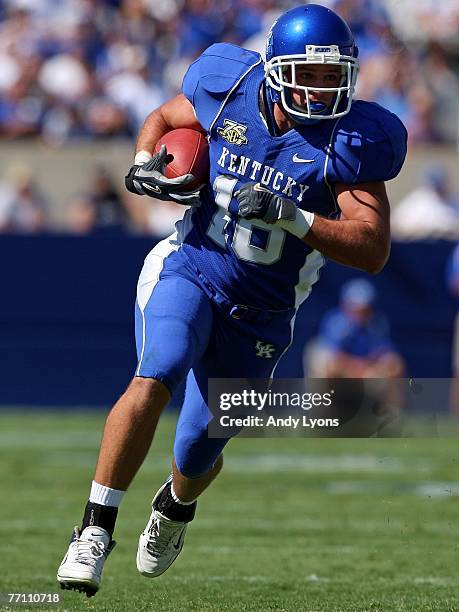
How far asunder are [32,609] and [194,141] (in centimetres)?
153

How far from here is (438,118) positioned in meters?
12.0

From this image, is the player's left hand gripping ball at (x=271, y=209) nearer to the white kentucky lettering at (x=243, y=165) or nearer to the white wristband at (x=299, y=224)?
the white wristband at (x=299, y=224)

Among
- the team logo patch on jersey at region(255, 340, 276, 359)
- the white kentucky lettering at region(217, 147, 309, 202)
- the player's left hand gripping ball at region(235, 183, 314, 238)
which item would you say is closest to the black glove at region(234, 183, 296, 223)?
the player's left hand gripping ball at region(235, 183, 314, 238)

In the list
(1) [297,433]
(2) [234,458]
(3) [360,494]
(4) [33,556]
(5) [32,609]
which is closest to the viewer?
(5) [32,609]

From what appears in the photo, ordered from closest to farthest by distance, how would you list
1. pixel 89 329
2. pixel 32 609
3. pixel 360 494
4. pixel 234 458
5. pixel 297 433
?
pixel 32 609 < pixel 297 433 < pixel 360 494 < pixel 234 458 < pixel 89 329

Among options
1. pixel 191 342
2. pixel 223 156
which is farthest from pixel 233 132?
pixel 191 342

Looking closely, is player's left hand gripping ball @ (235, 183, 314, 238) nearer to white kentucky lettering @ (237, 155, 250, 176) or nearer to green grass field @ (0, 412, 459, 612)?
white kentucky lettering @ (237, 155, 250, 176)

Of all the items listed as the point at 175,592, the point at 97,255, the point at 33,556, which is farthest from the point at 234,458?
the point at 175,592

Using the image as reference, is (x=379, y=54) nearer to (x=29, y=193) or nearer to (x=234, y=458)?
(x=29, y=193)

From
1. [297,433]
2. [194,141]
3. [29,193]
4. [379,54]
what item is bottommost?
[29,193]

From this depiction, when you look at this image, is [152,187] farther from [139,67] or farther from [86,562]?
[139,67]

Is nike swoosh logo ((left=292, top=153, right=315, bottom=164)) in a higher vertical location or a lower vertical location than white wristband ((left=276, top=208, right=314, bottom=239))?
higher

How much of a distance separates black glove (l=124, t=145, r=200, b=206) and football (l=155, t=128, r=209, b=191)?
0.03m

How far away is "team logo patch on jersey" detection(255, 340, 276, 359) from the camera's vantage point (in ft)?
13.7
